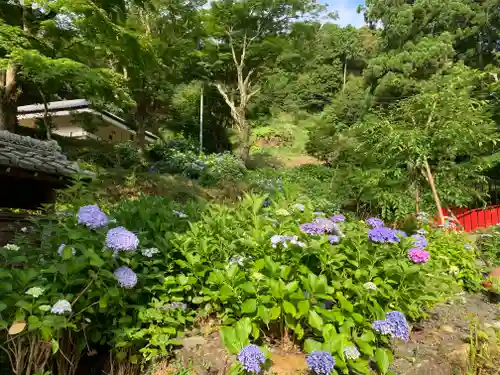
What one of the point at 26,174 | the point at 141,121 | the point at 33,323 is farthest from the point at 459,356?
the point at 141,121

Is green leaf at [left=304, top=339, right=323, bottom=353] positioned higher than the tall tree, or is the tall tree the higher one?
the tall tree

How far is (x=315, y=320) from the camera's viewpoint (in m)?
2.24

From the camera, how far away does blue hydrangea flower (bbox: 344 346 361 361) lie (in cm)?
209

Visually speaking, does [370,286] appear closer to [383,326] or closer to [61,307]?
[383,326]

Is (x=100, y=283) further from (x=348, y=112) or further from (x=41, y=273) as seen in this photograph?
(x=348, y=112)

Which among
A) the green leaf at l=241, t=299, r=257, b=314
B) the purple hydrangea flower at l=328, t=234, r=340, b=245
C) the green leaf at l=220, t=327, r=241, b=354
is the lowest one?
the green leaf at l=220, t=327, r=241, b=354

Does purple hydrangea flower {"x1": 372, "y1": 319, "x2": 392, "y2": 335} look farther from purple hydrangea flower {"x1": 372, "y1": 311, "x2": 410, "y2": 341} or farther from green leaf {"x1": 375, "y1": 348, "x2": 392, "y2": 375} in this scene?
green leaf {"x1": 375, "y1": 348, "x2": 392, "y2": 375}

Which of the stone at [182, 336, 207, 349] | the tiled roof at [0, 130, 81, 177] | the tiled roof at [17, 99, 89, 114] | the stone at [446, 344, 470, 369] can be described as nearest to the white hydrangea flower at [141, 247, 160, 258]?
the stone at [182, 336, 207, 349]

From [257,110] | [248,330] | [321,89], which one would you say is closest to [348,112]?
[257,110]

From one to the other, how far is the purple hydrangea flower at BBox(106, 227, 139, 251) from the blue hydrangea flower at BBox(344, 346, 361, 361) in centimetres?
125

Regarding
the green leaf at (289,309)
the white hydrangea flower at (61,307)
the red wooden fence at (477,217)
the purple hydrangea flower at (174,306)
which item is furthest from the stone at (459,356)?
the red wooden fence at (477,217)

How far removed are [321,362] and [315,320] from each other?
0.30m

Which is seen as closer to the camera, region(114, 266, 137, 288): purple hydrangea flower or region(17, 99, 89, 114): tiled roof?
region(114, 266, 137, 288): purple hydrangea flower

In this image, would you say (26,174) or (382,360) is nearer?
(382,360)
